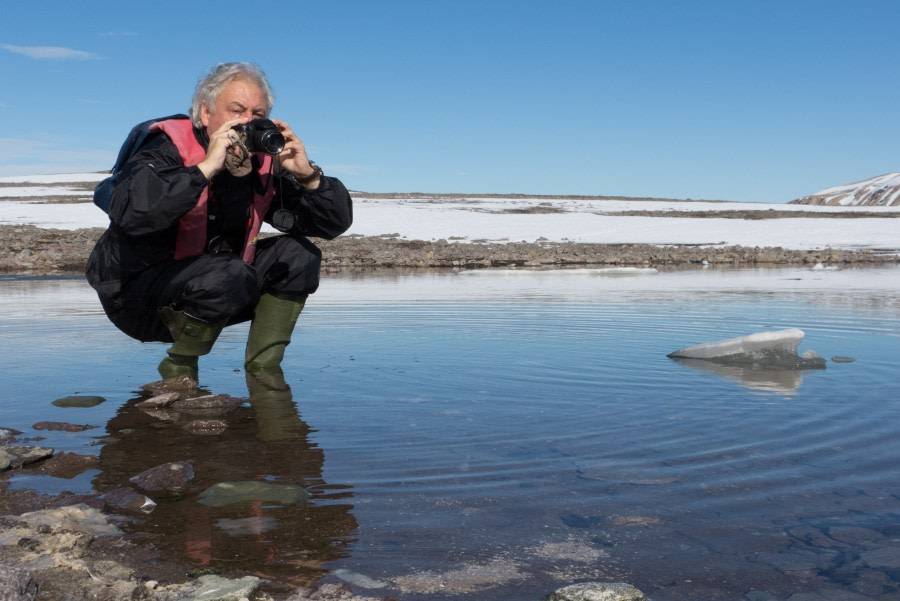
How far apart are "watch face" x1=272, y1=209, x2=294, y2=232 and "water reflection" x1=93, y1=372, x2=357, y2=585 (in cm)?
85

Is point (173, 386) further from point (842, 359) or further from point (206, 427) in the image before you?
point (842, 359)

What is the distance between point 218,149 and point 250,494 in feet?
5.50

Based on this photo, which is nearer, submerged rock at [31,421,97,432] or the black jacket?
submerged rock at [31,421,97,432]

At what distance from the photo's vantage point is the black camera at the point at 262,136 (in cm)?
363

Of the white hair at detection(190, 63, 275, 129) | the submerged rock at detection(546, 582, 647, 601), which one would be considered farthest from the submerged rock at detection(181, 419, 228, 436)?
the submerged rock at detection(546, 582, 647, 601)

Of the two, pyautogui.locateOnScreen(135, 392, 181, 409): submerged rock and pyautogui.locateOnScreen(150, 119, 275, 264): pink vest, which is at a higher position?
pyautogui.locateOnScreen(150, 119, 275, 264): pink vest

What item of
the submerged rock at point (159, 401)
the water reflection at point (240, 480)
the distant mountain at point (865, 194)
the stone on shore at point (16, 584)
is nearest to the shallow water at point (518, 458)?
the water reflection at point (240, 480)

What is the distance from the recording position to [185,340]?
4.32 m

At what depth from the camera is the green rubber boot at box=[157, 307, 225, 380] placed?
14.0 feet

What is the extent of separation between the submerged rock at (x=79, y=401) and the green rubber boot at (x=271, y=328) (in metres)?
0.87

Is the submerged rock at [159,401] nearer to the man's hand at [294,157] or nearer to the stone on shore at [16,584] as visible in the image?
the man's hand at [294,157]

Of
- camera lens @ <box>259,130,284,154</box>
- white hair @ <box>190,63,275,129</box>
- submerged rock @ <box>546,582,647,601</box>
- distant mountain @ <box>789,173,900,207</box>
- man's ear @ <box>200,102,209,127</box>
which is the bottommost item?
submerged rock @ <box>546,582,647,601</box>

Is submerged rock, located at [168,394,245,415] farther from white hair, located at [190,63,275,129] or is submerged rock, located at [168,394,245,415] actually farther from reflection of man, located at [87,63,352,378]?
white hair, located at [190,63,275,129]

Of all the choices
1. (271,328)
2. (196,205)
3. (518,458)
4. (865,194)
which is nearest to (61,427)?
(196,205)
